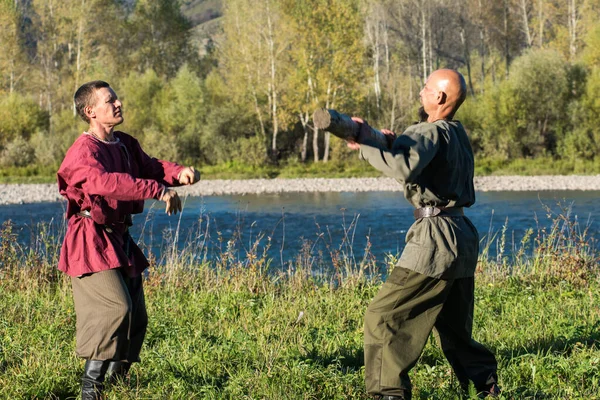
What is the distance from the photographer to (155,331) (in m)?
5.73

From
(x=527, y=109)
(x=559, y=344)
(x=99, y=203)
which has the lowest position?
(x=559, y=344)

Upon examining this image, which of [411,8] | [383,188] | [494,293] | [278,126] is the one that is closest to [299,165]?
[278,126]

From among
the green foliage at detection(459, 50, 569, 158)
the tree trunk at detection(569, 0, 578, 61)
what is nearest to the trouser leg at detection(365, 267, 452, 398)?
the green foliage at detection(459, 50, 569, 158)

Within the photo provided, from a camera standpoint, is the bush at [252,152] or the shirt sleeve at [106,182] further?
the bush at [252,152]

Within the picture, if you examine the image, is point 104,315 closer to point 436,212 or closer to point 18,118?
point 436,212

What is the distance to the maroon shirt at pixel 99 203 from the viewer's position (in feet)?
13.2

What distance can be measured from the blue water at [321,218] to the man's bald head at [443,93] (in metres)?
8.28

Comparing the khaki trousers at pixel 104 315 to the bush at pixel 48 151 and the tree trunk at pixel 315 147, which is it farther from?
the bush at pixel 48 151

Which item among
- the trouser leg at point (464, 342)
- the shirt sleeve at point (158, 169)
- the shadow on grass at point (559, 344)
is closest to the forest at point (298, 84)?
the shadow on grass at point (559, 344)

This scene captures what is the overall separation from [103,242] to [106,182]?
39cm

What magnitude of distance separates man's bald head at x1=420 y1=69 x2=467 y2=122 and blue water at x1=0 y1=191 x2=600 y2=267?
27.2ft

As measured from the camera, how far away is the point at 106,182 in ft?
13.2

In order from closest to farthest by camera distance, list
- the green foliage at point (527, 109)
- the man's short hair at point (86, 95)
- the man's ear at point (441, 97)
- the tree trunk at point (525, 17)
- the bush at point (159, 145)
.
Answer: the man's ear at point (441, 97), the man's short hair at point (86, 95), the green foliage at point (527, 109), the bush at point (159, 145), the tree trunk at point (525, 17)

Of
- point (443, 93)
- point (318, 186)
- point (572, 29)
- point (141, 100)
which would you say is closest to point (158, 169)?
point (443, 93)
